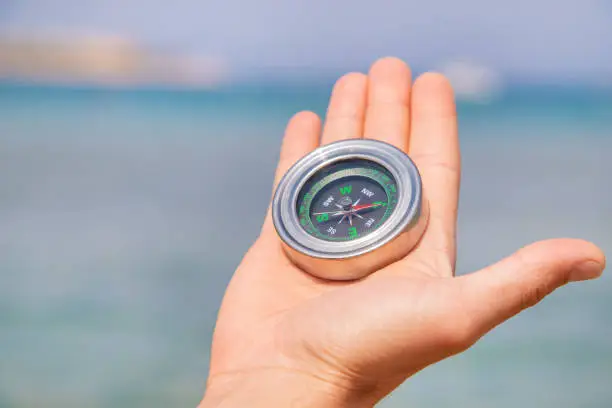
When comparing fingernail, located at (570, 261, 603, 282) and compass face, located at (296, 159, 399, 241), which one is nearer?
fingernail, located at (570, 261, 603, 282)

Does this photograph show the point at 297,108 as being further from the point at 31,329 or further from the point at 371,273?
the point at 371,273

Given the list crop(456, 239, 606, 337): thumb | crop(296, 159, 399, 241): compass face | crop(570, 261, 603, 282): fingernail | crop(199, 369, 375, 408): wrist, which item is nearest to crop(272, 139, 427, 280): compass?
crop(296, 159, 399, 241): compass face

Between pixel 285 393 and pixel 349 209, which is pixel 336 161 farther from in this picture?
pixel 285 393

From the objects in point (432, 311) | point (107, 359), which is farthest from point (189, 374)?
point (432, 311)

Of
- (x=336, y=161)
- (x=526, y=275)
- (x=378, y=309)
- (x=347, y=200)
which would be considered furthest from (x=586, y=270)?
(x=336, y=161)

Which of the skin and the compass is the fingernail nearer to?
the skin
